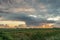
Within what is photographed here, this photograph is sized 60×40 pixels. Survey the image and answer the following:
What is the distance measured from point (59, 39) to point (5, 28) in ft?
20.9

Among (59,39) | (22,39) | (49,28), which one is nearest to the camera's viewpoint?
(22,39)

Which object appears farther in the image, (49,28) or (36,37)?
(49,28)

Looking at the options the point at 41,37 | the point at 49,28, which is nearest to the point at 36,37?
the point at 41,37

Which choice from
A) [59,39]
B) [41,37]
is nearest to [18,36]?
[41,37]

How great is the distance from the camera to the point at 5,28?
24703 mm

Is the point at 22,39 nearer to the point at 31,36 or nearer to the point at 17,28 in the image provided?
the point at 31,36

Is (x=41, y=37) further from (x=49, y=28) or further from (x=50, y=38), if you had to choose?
(x=49, y=28)

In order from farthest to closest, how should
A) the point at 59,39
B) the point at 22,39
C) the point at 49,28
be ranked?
the point at 49,28 → the point at 59,39 → the point at 22,39

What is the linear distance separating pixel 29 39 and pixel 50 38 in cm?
175

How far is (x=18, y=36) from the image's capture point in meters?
19.7

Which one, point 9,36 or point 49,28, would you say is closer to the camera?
point 9,36

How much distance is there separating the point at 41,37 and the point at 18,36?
6.50ft

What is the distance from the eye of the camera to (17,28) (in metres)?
25.3

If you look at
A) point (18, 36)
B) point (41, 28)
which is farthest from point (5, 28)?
point (18, 36)
